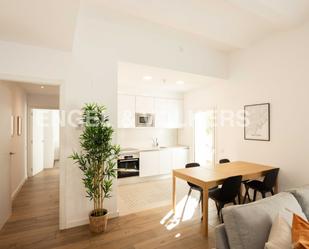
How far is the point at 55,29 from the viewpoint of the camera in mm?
2131

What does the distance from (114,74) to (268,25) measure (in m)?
2.70

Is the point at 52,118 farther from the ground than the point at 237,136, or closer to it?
farther from the ground

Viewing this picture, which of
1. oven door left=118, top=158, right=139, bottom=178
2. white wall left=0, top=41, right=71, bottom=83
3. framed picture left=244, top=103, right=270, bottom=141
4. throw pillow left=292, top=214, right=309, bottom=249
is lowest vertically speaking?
oven door left=118, top=158, right=139, bottom=178

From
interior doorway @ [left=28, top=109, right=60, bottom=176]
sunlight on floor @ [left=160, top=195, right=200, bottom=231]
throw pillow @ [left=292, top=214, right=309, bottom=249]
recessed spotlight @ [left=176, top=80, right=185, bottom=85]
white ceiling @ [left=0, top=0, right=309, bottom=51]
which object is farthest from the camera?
interior doorway @ [left=28, top=109, right=60, bottom=176]

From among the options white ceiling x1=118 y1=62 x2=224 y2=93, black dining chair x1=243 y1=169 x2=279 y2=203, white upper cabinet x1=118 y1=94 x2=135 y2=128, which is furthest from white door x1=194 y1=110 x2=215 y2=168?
black dining chair x1=243 y1=169 x2=279 y2=203

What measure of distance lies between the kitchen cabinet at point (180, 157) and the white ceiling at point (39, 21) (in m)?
3.92

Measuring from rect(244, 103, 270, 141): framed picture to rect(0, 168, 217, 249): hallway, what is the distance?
177cm

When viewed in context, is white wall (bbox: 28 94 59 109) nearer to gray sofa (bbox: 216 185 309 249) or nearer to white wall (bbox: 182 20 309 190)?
white wall (bbox: 182 20 309 190)

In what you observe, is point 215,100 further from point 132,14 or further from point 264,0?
point 132,14

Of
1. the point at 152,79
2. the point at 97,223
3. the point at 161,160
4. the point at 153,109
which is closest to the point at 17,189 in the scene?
the point at 97,223

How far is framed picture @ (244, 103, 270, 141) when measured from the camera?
3.48 m

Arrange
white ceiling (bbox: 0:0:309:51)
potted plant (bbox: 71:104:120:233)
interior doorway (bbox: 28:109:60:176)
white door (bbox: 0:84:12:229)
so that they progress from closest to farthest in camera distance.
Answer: white ceiling (bbox: 0:0:309:51)
potted plant (bbox: 71:104:120:233)
white door (bbox: 0:84:12:229)
interior doorway (bbox: 28:109:60:176)

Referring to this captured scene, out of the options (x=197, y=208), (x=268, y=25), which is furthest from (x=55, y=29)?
(x=197, y=208)

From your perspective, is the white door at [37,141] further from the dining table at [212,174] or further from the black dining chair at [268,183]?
the black dining chair at [268,183]
